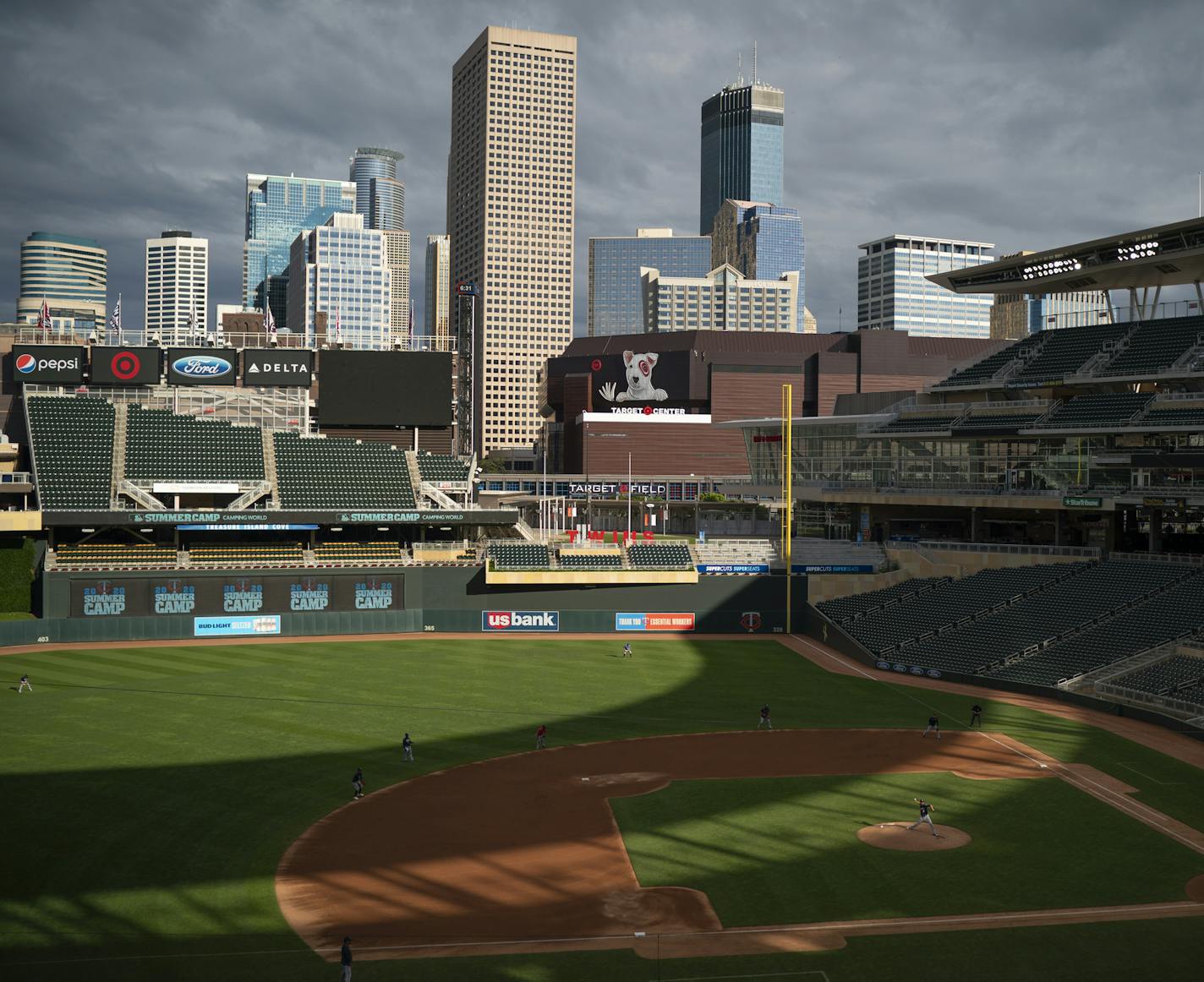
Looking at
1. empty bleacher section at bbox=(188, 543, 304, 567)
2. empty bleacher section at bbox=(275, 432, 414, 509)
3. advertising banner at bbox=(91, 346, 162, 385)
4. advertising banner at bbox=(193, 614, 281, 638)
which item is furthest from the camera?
advertising banner at bbox=(91, 346, 162, 385)

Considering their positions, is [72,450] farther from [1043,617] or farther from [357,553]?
[1043,617]

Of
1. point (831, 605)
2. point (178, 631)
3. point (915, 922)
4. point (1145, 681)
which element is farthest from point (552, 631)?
point (915, 922)

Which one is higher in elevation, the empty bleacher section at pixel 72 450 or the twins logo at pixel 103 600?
the empty bleacher section at pixel 72 450

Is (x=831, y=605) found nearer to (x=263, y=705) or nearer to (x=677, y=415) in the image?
(x=263, y=705)

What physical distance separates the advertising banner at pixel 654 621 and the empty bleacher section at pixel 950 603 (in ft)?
33.6

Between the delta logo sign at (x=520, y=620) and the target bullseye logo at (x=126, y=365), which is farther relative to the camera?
the target bullseye logo at (x=126, y=365)

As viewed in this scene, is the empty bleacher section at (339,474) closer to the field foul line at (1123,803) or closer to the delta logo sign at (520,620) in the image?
the delta logo sign at (520,620)

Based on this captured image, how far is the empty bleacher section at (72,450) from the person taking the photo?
63250 millimetres

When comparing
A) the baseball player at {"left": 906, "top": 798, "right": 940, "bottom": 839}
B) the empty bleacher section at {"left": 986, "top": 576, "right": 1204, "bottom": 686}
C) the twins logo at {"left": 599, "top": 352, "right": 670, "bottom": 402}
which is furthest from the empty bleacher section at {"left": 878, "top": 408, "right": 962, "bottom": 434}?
the twins logo at {"left": 599, "top": 352, "right": 670, "bottom": 402}

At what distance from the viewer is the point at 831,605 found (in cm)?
6500

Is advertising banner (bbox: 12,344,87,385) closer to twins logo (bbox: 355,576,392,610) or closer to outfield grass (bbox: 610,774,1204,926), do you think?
twins logo (bbox: 355,576,392,610)

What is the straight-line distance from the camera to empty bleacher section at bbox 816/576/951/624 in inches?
2470

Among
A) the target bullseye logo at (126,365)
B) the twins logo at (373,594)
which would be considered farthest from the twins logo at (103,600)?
the target bullseye logo at (126,365)

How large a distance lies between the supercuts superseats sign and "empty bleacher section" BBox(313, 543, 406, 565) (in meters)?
14.7
